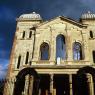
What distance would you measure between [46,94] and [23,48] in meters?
7.37

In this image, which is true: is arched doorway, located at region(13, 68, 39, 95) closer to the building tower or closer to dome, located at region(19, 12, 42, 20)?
the building tower

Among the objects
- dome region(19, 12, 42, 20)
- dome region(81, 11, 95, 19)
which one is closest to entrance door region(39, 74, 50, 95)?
dome region(19, 12, 42, 20)

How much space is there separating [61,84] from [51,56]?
12.6 feet

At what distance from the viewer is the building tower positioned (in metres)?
23.2

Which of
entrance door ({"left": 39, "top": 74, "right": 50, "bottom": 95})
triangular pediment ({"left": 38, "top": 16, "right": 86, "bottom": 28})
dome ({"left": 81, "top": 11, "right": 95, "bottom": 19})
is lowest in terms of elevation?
entrance door ({"left": 39, "top": 74, "right": 50, "bottom": 95})

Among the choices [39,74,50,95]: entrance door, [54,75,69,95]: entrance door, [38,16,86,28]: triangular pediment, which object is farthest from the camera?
[38,16,86,28]: triangular pediment

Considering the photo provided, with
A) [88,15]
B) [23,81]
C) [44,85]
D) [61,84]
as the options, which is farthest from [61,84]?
[88,15]

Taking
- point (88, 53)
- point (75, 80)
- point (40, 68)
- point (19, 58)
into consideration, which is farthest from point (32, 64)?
point (88, 53)

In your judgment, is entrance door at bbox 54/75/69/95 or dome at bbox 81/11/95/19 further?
dome at bbox 81/11/95/19

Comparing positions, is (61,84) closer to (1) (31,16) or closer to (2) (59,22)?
(2) (59,22)

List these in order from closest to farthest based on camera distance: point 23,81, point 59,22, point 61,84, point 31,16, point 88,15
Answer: point 23,81 < point 61,84 < point 59,22 < point 88,15 < point 31,16

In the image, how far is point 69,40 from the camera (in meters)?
26.5

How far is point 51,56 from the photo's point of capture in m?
25.1

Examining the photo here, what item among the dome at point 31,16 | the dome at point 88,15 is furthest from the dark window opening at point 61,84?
the dome at point 31,16
